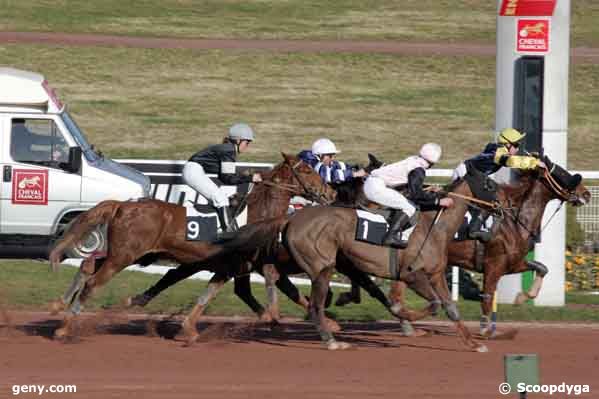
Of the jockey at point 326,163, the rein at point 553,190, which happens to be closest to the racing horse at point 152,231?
the jockey at point 326,163

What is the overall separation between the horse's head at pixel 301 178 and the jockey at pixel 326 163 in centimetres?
50

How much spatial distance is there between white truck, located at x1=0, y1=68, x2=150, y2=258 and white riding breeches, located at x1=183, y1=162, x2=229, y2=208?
437 cm

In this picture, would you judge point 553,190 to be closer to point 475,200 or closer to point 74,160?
point 475,200

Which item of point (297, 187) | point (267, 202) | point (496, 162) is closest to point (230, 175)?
point (267, 202)

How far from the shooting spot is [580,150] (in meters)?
26.7

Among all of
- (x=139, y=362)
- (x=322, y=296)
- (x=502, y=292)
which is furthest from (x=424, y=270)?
(x=502, y=292)

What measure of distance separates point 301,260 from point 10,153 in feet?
20.5

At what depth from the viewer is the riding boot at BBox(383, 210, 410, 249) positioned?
1099cm

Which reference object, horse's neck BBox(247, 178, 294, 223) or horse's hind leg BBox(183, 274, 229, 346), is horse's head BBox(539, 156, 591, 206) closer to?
horse's neck BBox(247, 178, 294, 223)

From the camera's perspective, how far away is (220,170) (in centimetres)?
1183


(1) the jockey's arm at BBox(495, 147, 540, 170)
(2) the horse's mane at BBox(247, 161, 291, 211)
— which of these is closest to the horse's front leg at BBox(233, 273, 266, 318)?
(2) the horse's mane at BBox(247, 161, 291, 211)

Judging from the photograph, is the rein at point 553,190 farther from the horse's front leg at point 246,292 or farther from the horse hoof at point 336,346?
the horse's front leg at point 246,292

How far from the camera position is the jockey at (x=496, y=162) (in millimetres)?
11711

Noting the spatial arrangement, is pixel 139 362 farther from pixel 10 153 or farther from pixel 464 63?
pixel 464 63
